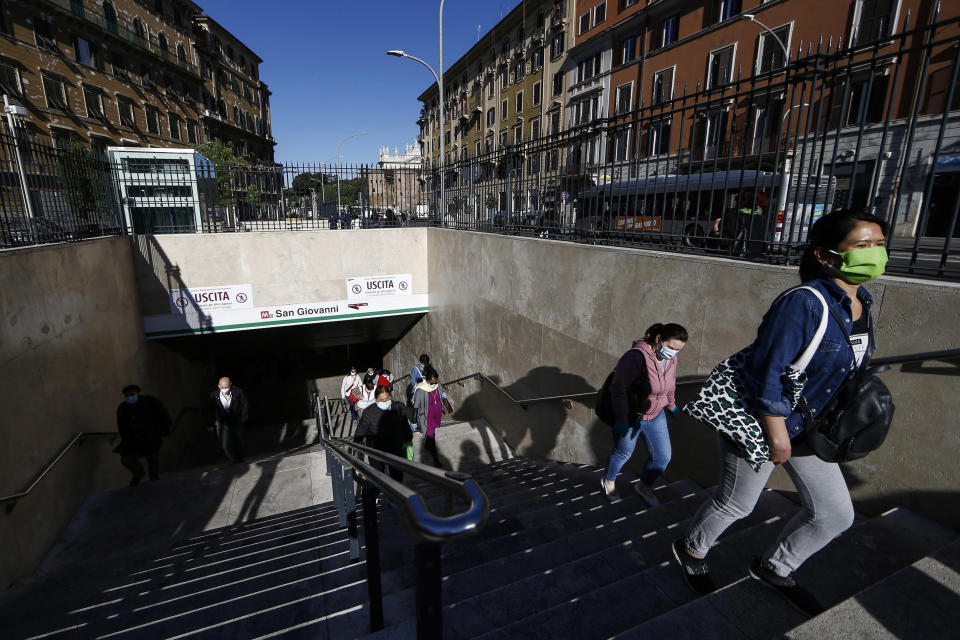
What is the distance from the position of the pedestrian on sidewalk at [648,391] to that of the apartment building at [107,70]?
83.4 ft

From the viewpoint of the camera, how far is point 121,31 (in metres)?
29.6

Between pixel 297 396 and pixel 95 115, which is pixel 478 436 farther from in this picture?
pixel 95 115

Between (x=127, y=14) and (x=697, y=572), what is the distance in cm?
4304

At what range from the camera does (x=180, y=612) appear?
2861 millimetres

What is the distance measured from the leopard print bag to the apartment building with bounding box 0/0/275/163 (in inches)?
1029

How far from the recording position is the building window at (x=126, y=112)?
2952 centimetres

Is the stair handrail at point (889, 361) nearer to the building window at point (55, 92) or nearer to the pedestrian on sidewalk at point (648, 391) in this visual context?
the pedestrian on sidewalk at point (648, 391)

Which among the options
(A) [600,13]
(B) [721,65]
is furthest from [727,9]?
(A) [600,13]

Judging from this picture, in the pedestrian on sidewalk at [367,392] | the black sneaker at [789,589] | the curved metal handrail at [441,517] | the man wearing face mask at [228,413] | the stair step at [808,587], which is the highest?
the curved metal handrail at [441,517]

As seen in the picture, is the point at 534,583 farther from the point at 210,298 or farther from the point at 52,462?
the point at 210,298

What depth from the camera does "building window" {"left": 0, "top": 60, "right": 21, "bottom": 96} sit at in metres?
22.4

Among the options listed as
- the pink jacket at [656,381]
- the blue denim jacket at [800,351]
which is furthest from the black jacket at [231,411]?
the blue denim jacket at [800,351]

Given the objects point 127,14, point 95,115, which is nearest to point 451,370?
point 95,115

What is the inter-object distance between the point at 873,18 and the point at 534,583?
2255 cm
